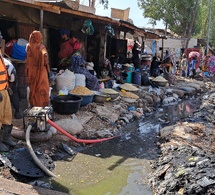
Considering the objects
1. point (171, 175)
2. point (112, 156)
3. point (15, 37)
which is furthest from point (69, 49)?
point (171, 175)

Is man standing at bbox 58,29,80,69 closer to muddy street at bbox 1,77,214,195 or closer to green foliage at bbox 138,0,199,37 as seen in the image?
muddy street at bbox 1,77,214,195

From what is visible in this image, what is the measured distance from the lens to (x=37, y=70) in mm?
6086

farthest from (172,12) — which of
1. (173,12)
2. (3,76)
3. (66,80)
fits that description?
(3,76)

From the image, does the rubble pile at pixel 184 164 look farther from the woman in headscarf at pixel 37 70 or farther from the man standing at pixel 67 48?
the man standing at pixel 67 48

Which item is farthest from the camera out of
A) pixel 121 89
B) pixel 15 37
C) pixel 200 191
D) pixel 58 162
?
pixel 121 89

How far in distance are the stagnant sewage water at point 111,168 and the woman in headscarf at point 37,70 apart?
152 centimetres

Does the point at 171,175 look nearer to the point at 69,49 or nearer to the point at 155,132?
the point at 155,132

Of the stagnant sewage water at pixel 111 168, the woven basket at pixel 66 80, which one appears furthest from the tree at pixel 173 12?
the stagnant sewage water at pixel 111 168

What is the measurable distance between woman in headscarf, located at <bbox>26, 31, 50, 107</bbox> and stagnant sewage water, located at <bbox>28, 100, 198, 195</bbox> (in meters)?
1.52

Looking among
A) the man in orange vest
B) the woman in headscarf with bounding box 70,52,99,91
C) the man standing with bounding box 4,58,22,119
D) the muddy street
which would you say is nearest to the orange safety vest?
the man in orange vest

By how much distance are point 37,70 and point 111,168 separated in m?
2.62

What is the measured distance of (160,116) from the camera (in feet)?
32.7

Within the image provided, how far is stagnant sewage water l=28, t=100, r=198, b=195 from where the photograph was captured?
4.51 metres

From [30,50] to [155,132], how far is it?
13.4ft
